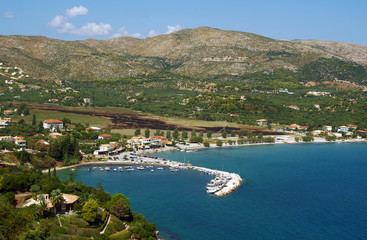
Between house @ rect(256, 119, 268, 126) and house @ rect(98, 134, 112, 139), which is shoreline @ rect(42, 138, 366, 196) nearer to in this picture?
house @ rect(98, 134, 112, 139)

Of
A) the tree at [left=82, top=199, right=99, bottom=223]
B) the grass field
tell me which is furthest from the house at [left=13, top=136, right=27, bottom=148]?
the tree at [left=82, top=199, right=99, bottom=223]

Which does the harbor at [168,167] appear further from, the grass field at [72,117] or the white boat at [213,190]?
the grass field at [72,117]

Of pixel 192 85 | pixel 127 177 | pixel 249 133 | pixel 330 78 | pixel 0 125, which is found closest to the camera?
pixel 127 177

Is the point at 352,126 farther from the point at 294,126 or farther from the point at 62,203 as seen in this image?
the point at 62,203

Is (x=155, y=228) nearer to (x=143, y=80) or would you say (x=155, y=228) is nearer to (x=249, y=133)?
(x=249, y=133)

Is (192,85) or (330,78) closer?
(192,85)

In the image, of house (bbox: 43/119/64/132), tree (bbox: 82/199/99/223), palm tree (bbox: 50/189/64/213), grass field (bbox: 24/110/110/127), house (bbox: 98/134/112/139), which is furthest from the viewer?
grass field (bbox: 24/110/110/127)

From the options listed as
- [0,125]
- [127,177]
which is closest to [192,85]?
[0,125]

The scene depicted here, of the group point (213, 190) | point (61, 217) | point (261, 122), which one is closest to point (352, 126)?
point (261, 122)
